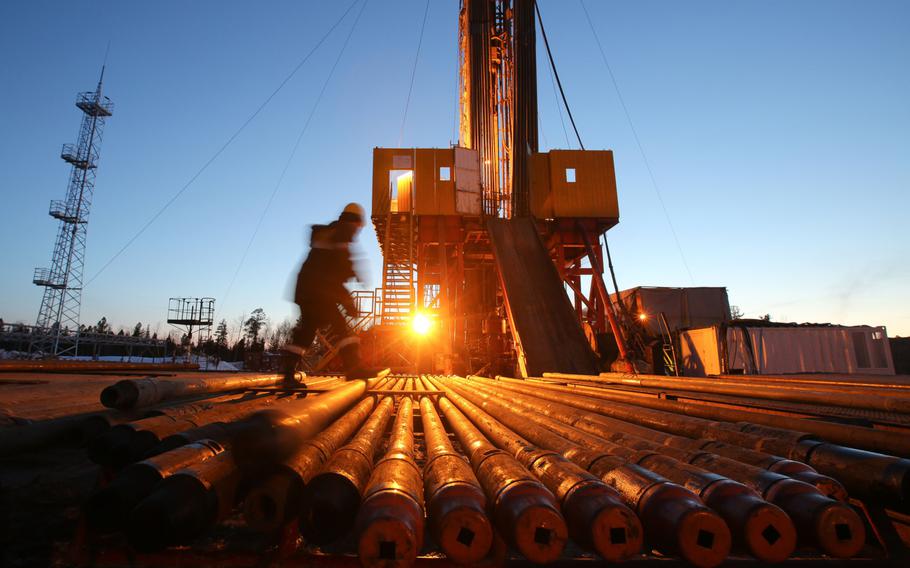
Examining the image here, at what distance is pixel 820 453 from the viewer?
1.82 meters

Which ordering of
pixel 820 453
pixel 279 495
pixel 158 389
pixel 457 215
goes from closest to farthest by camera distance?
pixel 279 495, pixel 820 453, pixel 158 389, pixel 457 215

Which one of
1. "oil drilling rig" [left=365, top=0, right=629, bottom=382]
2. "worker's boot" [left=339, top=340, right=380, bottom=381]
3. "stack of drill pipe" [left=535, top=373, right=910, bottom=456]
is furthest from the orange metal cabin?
"stack of drill pipe" [left=535, top=373, right=910, bottom=456]

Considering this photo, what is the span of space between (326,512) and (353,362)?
3.70 meters

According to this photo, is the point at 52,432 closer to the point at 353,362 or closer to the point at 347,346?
the point at 347,346

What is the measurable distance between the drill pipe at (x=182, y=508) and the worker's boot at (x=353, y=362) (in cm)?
334

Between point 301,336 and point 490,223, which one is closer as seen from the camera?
point 301,336

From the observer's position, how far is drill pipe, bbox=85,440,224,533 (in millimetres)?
1445

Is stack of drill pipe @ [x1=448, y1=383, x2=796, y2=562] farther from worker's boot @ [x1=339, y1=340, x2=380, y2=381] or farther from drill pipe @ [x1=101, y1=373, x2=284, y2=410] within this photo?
worker's boot @ [x1=339, y1=340, x2=380, y2=381]

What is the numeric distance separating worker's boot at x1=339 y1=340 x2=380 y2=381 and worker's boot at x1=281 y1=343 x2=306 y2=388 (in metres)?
0.50

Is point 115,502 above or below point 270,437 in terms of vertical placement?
below

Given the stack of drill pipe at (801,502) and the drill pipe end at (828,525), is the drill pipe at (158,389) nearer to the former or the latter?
the stack of drill pipe at (801,502)

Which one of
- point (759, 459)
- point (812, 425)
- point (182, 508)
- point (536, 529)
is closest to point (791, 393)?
point (812, 425)

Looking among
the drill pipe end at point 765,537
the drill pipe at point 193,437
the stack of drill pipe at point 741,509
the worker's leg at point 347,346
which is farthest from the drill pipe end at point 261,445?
the worker's leg at point 347,346

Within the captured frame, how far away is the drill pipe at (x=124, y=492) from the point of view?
4.74 ft
